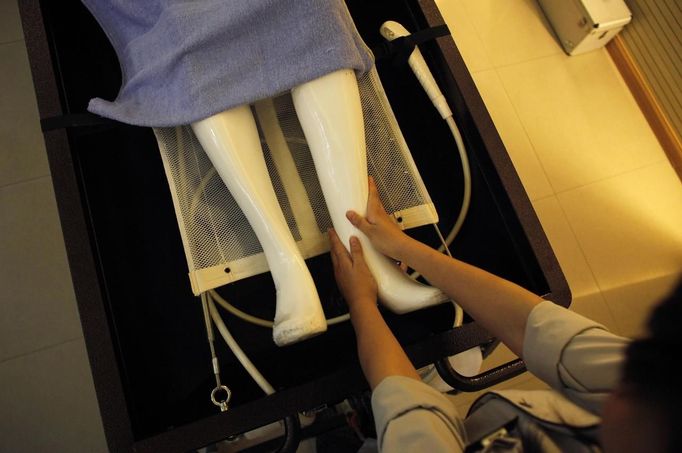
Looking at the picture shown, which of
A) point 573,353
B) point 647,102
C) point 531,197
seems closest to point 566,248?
point 531,197

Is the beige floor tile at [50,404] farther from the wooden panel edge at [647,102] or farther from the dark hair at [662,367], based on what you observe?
the wooden panel edge at [647,102]

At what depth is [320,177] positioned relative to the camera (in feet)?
2.30

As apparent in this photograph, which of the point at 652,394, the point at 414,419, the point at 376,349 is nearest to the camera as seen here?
the point at 652,394

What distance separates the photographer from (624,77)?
142 centimetres

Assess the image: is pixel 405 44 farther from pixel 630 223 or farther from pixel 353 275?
pixel 630 223

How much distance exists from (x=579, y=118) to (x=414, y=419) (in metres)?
1.28

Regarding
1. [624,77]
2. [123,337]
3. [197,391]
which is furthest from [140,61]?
[624,77]

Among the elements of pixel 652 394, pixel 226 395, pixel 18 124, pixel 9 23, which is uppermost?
pixel 9 23

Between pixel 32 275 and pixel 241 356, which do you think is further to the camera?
pixel 32 275

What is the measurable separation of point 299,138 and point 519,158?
832mm

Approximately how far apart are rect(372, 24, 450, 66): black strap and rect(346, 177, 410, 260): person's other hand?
1.00ft

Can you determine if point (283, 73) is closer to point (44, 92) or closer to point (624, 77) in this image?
point (44, 92)

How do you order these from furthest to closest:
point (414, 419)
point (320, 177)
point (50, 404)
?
point (50, 404), point (320, 177), point (414, 419)

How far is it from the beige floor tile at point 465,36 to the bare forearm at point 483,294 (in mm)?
962
